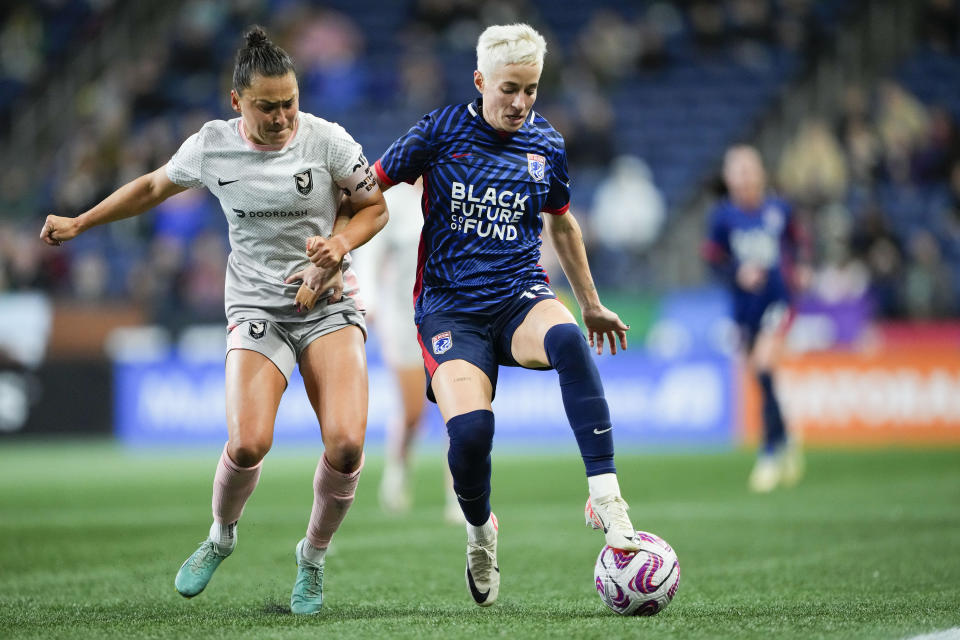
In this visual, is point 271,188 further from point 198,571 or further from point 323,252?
point 198,571

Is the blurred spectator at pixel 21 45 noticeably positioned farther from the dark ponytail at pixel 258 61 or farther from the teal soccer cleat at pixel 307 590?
the teal soccer cleat at pixel 307 590

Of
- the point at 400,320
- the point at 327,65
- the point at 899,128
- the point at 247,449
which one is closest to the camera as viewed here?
the point at 247,449

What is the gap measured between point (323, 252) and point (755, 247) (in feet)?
A: 23.8

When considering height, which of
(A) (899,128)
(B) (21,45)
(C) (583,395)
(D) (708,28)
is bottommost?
(C) (583,395)

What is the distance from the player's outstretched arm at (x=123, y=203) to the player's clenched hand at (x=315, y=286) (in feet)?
2.12

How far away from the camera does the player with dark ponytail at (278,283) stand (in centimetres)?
523

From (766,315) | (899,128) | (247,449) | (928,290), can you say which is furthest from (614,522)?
(899,128)

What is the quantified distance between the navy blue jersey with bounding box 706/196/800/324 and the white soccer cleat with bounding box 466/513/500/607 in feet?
22.3

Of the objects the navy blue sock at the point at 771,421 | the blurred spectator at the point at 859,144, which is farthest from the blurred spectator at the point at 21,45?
the navy blue sock at the point at 771,421

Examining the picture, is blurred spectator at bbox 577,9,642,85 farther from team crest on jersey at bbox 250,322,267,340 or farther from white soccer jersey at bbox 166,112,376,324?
team crest on jersey at bbox 250,322,267,340

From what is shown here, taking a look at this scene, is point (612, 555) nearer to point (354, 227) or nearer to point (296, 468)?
point (354, 227)

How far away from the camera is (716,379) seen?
51.3ft

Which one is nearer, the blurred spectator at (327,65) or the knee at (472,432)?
the knee at (472,432)

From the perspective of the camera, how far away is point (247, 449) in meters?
5.15
